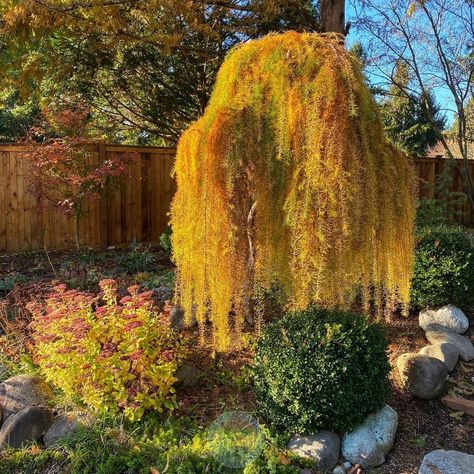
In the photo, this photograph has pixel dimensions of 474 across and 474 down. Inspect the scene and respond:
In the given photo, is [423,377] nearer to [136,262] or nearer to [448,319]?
[448,319]

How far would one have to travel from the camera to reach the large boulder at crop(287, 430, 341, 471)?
2377mm

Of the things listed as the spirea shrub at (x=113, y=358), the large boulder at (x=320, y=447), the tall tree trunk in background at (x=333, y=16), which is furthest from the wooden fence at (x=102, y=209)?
the large boulder at (x=320, y=447)

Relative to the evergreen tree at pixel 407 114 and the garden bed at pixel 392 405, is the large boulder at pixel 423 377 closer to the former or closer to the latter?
the garden bed at pixel 392 405

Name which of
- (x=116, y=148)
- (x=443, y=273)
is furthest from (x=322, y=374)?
(x=116, y=148)

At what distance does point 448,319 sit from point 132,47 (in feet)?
19.5

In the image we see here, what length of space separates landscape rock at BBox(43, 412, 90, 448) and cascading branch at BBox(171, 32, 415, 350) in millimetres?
950

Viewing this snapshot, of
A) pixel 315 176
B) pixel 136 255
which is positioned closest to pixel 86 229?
pixel 136 255

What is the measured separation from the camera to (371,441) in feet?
8.04

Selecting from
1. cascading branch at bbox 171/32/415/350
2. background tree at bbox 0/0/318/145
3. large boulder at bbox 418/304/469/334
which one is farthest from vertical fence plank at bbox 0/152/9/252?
large boulder at bbox 418/304/469/334

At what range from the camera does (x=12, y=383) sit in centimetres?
291

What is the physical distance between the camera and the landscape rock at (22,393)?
2822mm

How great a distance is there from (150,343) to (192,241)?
Result: 96cm

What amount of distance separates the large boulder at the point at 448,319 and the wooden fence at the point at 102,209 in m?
3.12

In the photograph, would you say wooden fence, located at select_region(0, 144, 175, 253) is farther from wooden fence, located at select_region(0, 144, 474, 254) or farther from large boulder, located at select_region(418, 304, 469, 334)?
large boulder, located at select_region(418, 304, 469, 334)
